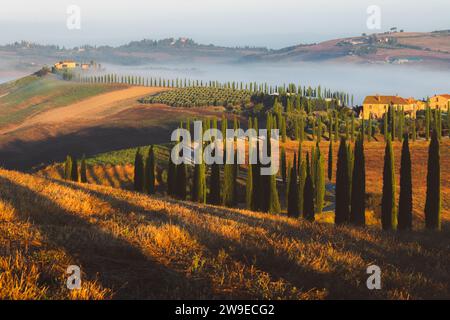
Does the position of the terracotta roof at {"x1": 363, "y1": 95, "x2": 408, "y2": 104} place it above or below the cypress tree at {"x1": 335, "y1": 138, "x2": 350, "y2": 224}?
above

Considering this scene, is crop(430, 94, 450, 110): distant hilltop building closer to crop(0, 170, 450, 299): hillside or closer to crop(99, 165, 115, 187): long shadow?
crop(99, 165, 115, 187): long shadow

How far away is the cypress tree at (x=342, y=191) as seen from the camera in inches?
1860

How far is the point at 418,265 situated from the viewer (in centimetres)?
1256

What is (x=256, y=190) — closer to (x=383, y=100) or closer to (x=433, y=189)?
(x=433, y=189)

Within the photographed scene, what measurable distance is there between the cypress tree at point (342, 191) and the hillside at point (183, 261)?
109 ft

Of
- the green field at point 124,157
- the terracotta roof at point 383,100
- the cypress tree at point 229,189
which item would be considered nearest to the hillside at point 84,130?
the green field at point 124,157

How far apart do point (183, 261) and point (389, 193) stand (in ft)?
130

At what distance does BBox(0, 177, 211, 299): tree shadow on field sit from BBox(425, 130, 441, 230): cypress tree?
38155 millimetres

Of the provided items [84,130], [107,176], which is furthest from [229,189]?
[84,130]

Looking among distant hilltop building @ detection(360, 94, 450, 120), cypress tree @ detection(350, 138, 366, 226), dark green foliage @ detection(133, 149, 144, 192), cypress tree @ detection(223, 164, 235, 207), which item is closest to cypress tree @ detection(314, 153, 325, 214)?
cypress tree @ detection(223, 164, 235, 207)

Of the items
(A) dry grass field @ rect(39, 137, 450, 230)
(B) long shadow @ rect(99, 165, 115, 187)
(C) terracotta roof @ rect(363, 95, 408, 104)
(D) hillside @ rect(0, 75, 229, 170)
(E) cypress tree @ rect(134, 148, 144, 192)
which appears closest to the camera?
(A) dry grass field @ rect(39, 137, 450, 230)

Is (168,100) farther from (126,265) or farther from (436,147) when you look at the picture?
(126,265)

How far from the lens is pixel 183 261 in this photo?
968 cm

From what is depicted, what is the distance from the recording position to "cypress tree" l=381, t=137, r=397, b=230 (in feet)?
150
